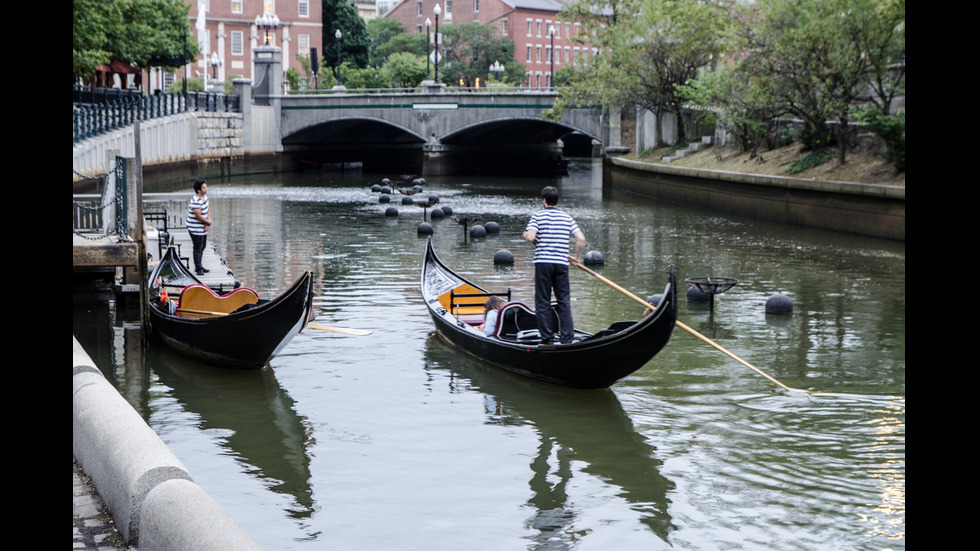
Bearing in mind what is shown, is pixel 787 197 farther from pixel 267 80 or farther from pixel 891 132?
pixel 267 80

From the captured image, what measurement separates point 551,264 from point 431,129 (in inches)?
1742

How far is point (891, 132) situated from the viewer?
26141 mm

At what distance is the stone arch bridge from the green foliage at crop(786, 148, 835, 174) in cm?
2211

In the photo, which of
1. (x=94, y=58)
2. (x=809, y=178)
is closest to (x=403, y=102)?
(x=94, y=58)

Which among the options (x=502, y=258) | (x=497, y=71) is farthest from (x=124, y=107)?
(x=497, y=71)

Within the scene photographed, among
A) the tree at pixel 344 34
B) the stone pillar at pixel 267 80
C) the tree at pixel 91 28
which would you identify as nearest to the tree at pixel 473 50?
the tree at pixel 344 34

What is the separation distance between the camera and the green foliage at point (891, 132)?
2603cm

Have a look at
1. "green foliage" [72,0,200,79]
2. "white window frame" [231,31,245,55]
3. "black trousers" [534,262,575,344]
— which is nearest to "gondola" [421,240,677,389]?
"black trousers" [534,262,575,344]

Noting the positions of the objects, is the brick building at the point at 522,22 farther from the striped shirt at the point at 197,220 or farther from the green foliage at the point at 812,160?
the striped shirt at the point at 197,220

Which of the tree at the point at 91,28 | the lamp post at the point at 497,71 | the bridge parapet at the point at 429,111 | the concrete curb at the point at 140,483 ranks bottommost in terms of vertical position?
the concrete curb at the point at 140,483

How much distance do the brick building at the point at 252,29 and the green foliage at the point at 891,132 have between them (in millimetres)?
61904

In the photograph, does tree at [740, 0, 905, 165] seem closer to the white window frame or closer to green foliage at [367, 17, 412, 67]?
the white window frame

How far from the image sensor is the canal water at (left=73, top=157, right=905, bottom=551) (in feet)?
23.9
